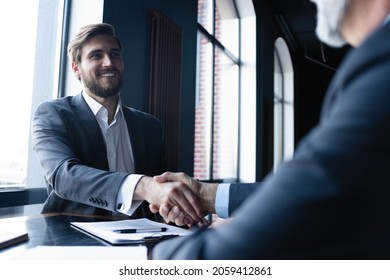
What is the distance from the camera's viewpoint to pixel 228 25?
639cm

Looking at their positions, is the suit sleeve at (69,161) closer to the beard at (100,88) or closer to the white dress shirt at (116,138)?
the white dress shirt at (116,138)

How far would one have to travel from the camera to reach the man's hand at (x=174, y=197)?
1117 mm

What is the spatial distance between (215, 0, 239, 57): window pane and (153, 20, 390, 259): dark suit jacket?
591cm

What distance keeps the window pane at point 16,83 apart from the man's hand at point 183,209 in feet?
4.16

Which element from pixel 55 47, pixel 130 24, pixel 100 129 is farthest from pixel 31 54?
pixel 100 129

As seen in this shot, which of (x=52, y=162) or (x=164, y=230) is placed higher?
(x=52, y=162)

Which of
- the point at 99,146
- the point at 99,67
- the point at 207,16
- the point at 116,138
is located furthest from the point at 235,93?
the point at 99,146

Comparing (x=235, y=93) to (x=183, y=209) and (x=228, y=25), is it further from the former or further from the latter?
(x=183, y=209)

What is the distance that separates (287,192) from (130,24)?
2.59m

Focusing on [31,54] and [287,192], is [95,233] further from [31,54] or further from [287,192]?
[31,54]

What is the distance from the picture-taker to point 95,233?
0.99m

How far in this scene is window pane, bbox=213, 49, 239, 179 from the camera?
6.08 m

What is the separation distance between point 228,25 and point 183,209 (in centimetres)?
573

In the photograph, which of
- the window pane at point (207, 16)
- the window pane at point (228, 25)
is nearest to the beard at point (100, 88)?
the window pane at point (207, 16)
